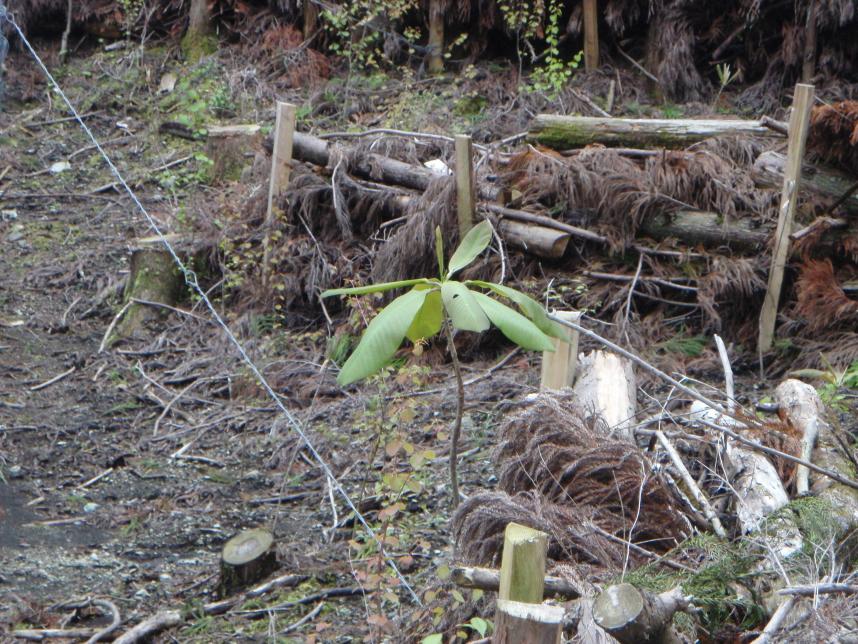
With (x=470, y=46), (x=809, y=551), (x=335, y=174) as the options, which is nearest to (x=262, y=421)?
(x=335, y=174)

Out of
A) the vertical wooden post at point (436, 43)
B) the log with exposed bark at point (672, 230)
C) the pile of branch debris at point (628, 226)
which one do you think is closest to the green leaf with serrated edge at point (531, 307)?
the pile of branch debris at point (628, 226)

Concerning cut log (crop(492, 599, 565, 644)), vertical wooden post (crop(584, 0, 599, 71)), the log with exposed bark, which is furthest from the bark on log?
vertical wooden post (crop(584, 0, 599, 71))

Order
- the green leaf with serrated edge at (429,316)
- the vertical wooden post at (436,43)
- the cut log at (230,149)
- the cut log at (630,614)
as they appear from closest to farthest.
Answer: the cut log at (630,614) < the green leaf with serrated edge at (429,316) < the cut log at (230,149) < the vertical wooden post at (436,43)

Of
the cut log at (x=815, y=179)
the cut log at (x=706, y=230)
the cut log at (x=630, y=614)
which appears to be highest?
the cut log at (x=630, y=614)

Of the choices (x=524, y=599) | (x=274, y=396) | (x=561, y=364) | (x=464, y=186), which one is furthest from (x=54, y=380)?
(x=524, y=599)

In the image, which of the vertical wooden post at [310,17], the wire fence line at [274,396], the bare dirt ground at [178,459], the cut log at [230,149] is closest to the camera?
the wire fence line at [274,396]

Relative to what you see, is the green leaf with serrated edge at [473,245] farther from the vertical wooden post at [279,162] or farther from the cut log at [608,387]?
the vertical wooden post at [279,162]

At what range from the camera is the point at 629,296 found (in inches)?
252

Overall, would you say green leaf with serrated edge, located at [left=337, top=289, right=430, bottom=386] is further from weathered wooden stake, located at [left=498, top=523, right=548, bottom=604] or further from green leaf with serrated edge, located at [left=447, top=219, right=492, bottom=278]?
weathered wooden stake, located at [left=498, top=523, right=548, bottom=604]

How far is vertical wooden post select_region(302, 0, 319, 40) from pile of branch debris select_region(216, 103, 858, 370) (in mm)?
3995

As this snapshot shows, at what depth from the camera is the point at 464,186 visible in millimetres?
6445

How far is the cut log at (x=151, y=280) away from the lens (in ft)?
24.4

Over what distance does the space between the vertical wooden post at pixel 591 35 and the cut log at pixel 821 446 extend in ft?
21.2

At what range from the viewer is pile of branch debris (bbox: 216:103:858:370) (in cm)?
627
